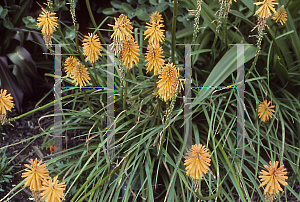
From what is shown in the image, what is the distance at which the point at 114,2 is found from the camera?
276cm

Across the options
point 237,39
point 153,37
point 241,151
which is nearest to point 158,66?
point 153,37

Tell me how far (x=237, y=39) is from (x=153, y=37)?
114cm

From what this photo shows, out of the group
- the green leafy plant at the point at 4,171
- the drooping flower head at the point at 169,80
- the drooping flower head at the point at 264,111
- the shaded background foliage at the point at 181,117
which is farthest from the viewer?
the green leafy plant at the point at 4,171

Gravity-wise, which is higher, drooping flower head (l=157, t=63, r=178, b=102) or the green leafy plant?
drooping flower head (l=157, t=63, r=178, b=102)

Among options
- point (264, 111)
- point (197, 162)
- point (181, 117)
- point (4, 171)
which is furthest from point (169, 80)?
point (4, 171)

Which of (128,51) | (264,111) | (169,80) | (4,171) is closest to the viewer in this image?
(169,80)

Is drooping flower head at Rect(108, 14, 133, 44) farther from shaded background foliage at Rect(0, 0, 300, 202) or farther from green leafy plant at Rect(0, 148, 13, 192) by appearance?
green leafy plant at Rect(0, 148, 13, 192)

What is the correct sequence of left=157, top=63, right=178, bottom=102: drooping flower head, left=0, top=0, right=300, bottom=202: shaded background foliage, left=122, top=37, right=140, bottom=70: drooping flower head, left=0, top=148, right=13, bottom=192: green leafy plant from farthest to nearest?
1. left=0, top=148, right=13, bottom=192: green leafy plant
2. left=0, top=0, right=300, bottom=202: shaded background foliage
3. left=122, top=37, right=140, bottom=70: drooping flower head
4. left=157, top=63, right=178, bottom=102: drooping flower head

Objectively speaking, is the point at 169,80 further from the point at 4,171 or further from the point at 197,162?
the point at 4,171

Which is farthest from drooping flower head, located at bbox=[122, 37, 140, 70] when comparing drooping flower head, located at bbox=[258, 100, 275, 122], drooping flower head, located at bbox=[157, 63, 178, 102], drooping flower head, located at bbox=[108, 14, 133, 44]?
drooping flower head, located at bbox=[258, 100, 275, 122]

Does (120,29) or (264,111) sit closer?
(120,29)

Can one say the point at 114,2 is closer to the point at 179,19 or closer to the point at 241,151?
the point at 179,19

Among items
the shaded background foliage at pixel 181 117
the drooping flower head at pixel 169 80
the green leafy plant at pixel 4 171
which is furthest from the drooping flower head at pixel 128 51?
the green leafy plant at pixel 4 171

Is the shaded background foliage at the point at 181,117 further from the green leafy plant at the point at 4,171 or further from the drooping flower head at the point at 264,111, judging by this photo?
the green leafy plant at the point at 4,171
